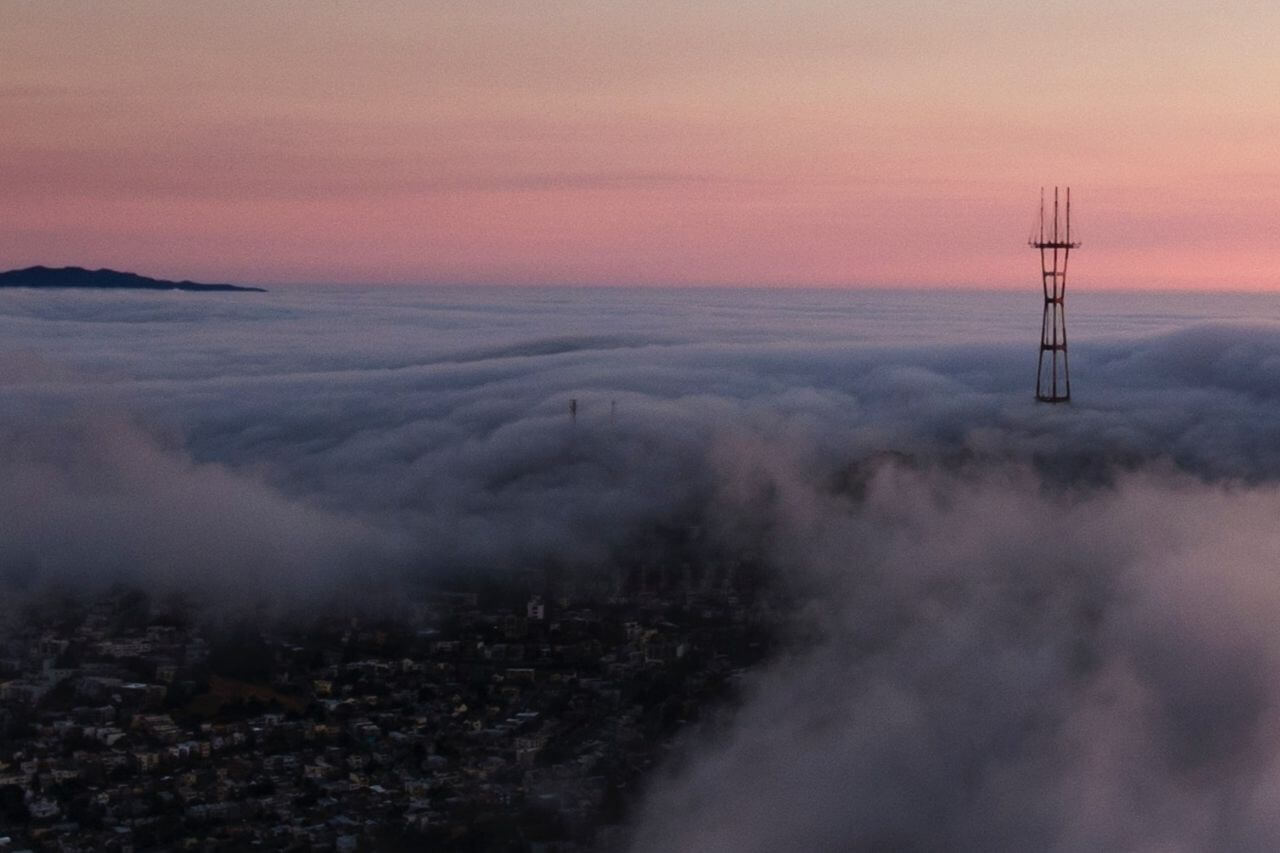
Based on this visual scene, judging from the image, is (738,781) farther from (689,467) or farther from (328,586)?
(689,467)

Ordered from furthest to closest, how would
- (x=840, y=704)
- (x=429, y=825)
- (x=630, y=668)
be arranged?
(x=630, y=668)
(x=840, y=704)
(x=429, y=825)

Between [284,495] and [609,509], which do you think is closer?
[609,509]

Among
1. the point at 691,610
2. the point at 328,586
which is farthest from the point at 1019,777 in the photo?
the point at 328,586

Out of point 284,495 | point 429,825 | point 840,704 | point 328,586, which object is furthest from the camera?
point 284,495

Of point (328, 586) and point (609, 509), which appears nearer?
point (328, 586)

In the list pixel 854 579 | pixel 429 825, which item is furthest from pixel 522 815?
pixel 854 579

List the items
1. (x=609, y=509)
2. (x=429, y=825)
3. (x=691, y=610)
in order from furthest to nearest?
1. (x=609, y=509)
2. (x=691, y=610)
3. (x=429, y=825)

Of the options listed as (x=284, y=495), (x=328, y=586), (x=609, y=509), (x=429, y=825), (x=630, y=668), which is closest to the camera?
(x=429, y=825)

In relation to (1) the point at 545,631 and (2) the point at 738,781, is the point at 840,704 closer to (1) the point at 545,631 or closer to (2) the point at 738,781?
(2) the point at 738,781

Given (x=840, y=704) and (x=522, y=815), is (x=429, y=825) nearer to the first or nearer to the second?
(x=522, y=815)
